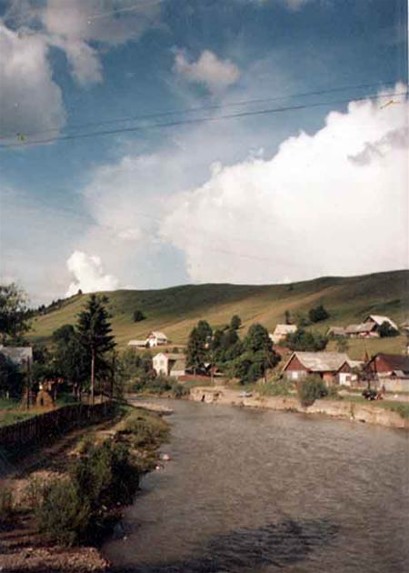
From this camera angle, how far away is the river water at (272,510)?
67.7 ft

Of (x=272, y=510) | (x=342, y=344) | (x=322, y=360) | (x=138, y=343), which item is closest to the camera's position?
(x=272, y=510)

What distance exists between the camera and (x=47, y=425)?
137 ft

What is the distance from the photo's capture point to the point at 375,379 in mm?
84688

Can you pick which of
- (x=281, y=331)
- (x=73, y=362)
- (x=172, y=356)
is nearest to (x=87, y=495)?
(x=73, y=362)

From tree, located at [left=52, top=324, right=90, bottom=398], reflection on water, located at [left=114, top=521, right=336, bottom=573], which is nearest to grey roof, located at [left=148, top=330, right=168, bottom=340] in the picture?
tree, located at [left=52, top=324, right=90, bottom=398]

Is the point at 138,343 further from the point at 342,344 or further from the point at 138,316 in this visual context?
the point at 342,344

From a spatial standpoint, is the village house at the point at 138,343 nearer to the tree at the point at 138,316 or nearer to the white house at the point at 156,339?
the white house at the point at 156,339

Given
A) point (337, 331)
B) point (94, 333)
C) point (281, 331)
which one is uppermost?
point (281, 331)

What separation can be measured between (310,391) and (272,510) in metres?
51.6

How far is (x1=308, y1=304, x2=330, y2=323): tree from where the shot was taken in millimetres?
137625

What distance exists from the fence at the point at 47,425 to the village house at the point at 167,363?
230 feet

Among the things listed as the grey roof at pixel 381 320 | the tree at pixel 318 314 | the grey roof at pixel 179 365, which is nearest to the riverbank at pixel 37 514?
the grey roof at pixel 381 320

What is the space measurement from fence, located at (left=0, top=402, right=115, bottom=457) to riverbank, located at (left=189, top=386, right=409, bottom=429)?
24.7 meters

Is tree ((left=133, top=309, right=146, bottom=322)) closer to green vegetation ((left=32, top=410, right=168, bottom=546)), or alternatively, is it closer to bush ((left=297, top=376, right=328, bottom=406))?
bush ((left=297, top=376, right=328, bottom=406))
